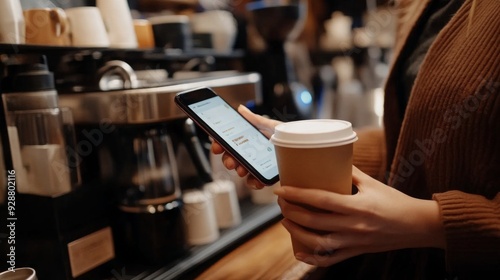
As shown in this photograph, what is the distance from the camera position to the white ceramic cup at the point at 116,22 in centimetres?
92

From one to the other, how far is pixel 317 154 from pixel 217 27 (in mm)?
913

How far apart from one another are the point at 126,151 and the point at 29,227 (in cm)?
25

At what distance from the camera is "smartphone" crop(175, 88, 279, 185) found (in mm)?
670

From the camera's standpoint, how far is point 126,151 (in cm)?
92

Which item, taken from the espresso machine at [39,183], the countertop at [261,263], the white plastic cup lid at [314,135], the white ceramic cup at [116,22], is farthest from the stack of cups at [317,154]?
the white ceramic cup at [116,22]

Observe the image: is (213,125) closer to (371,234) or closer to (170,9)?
(371,234)

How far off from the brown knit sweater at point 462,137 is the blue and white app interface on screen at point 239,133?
23 cm

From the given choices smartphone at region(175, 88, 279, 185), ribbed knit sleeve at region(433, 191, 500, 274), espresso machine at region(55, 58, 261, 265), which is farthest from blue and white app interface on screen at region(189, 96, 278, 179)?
ribbed knit sleeve at region(433, 191, 500, 274)

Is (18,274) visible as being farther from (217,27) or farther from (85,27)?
(217,27)

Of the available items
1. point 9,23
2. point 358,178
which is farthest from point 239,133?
point 9,23

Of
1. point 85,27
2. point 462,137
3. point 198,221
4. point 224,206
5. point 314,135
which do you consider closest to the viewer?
point 314,135

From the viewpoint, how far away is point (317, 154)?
Result: 49 centimetres

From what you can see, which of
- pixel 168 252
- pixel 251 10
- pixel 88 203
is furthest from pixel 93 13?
pixel 251 10

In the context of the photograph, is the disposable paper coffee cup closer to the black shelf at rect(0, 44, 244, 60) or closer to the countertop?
the countertop
